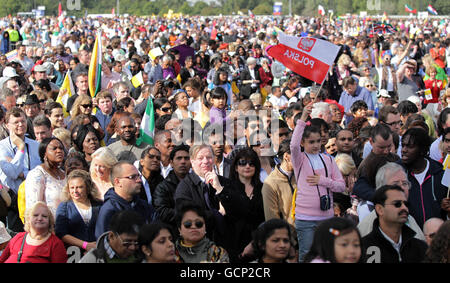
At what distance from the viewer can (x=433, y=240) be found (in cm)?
455

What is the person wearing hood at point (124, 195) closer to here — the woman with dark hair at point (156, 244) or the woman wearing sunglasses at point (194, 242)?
the woman wearing sunglasses at point (194, 242)

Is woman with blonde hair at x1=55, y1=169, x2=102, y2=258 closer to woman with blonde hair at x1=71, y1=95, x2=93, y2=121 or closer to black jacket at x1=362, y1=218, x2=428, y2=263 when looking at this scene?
black jacket at x1=362, y1=218, x2=428, y2=263

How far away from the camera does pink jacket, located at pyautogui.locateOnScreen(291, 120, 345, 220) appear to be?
19.2ft

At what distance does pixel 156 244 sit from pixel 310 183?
5.68ft

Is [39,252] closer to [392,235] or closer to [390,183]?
[392,235]

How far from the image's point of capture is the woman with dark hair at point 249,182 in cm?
604

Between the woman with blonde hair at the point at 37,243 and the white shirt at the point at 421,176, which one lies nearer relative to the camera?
the woman with blonde hair at the point at 37,243

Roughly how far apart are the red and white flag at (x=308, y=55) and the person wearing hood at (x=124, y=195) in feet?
8.84

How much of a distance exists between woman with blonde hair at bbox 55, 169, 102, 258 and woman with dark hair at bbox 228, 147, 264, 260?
1.18m

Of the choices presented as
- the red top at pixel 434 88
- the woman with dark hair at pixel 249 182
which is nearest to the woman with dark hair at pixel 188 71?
the red top at pixel 434 88

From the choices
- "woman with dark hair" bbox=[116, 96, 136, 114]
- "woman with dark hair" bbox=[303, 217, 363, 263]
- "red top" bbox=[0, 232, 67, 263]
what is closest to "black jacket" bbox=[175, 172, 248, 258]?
"red top" bbox=[0, 232, 67, 263]

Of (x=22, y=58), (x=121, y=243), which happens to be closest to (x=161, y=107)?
(x=121, y=243)

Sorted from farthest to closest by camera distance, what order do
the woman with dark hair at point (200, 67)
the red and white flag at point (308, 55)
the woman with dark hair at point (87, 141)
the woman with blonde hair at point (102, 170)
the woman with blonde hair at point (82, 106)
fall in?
the woman with dark hair at point (200, 67)
the woman with blonde hair at point (82, 106)
the red and white flag at point (308, 55)
the woman with dark hair at point (87, 141)
the woman with blonde hair at point (102, 170)
